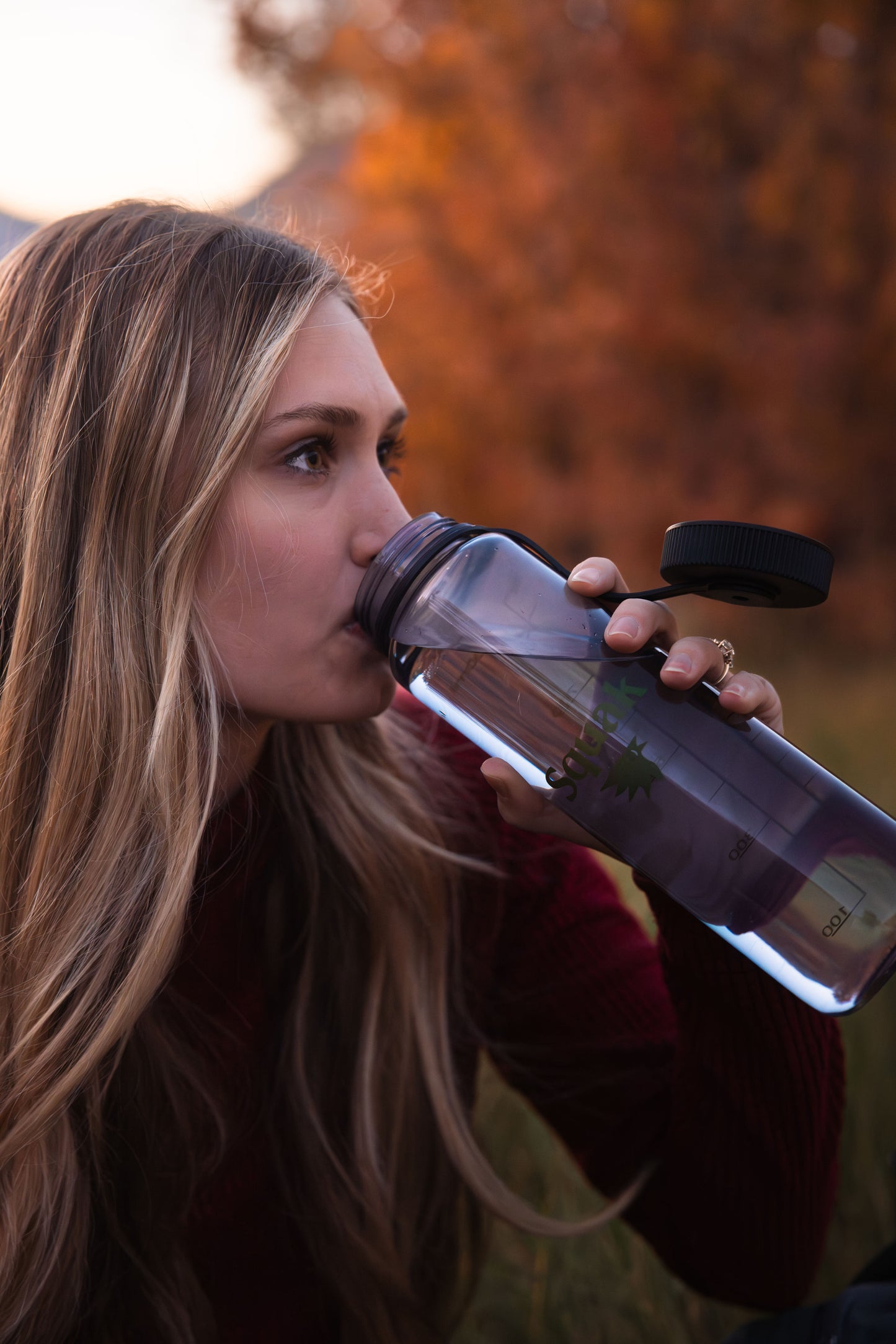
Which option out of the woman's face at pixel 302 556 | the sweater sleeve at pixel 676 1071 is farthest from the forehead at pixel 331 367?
the sweater sleeve at pixel 676 1071

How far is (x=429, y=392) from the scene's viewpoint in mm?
4074

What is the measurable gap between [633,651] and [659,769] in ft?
0.36

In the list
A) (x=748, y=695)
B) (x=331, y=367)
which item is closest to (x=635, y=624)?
(x=748, y=695)

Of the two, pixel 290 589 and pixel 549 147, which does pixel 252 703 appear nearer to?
pixel 290 589

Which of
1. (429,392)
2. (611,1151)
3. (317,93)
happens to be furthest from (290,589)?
(317,93)

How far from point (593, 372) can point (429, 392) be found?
67cm

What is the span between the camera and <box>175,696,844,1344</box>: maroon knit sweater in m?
1.13

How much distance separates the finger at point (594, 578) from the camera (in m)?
0.92

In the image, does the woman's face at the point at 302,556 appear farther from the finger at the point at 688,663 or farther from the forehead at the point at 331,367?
the finger at the point at 688,663

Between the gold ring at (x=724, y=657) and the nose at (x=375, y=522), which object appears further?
the nose at (x=375, y=522)

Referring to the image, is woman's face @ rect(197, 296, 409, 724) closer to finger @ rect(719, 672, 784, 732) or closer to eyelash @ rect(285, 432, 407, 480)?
eyelash @ rect(285, 432, 407, 480)

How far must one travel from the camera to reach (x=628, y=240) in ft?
12.2

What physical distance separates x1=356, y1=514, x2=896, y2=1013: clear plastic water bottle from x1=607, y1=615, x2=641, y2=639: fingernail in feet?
0.15

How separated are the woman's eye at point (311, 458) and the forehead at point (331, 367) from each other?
1.8 inches
